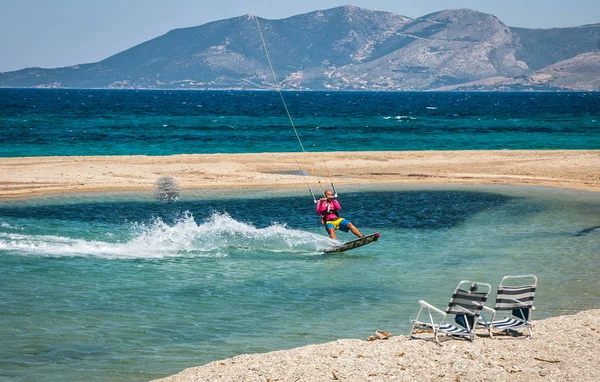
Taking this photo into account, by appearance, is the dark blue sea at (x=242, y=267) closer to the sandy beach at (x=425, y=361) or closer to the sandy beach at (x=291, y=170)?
the sandy beach at (x=425, y=361)

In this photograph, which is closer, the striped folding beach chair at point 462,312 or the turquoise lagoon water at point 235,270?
Result: the striped folding beach chair at point 462,312

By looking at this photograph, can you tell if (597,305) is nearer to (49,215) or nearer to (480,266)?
(480,266)

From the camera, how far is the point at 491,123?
3344 inches

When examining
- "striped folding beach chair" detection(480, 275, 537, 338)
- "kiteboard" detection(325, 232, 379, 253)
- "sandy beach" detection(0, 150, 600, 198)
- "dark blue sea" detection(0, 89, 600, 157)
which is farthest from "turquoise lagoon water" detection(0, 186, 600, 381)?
"dark blue sea" detection(0, 89, 600, 157)

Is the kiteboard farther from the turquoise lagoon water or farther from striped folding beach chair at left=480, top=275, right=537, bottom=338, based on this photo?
striped folding beach chair at left=480, top=275, right=537, bottom=338

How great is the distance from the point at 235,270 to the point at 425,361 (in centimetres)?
919

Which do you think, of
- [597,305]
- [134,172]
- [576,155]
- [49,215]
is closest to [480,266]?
[597,305]

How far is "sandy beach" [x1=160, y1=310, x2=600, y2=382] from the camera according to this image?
11688 millimetres

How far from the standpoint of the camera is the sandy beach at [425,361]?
460 inches

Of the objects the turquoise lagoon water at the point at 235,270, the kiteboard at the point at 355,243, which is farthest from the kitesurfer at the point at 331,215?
the turquoise lagoon water at the point at 235,270

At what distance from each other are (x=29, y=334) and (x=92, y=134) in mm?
53423

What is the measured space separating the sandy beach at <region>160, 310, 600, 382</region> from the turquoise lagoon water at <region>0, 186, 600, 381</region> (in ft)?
4.46

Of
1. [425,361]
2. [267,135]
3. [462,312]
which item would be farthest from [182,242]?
[267,135]

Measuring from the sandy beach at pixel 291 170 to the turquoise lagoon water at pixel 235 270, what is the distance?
12.7 feet
